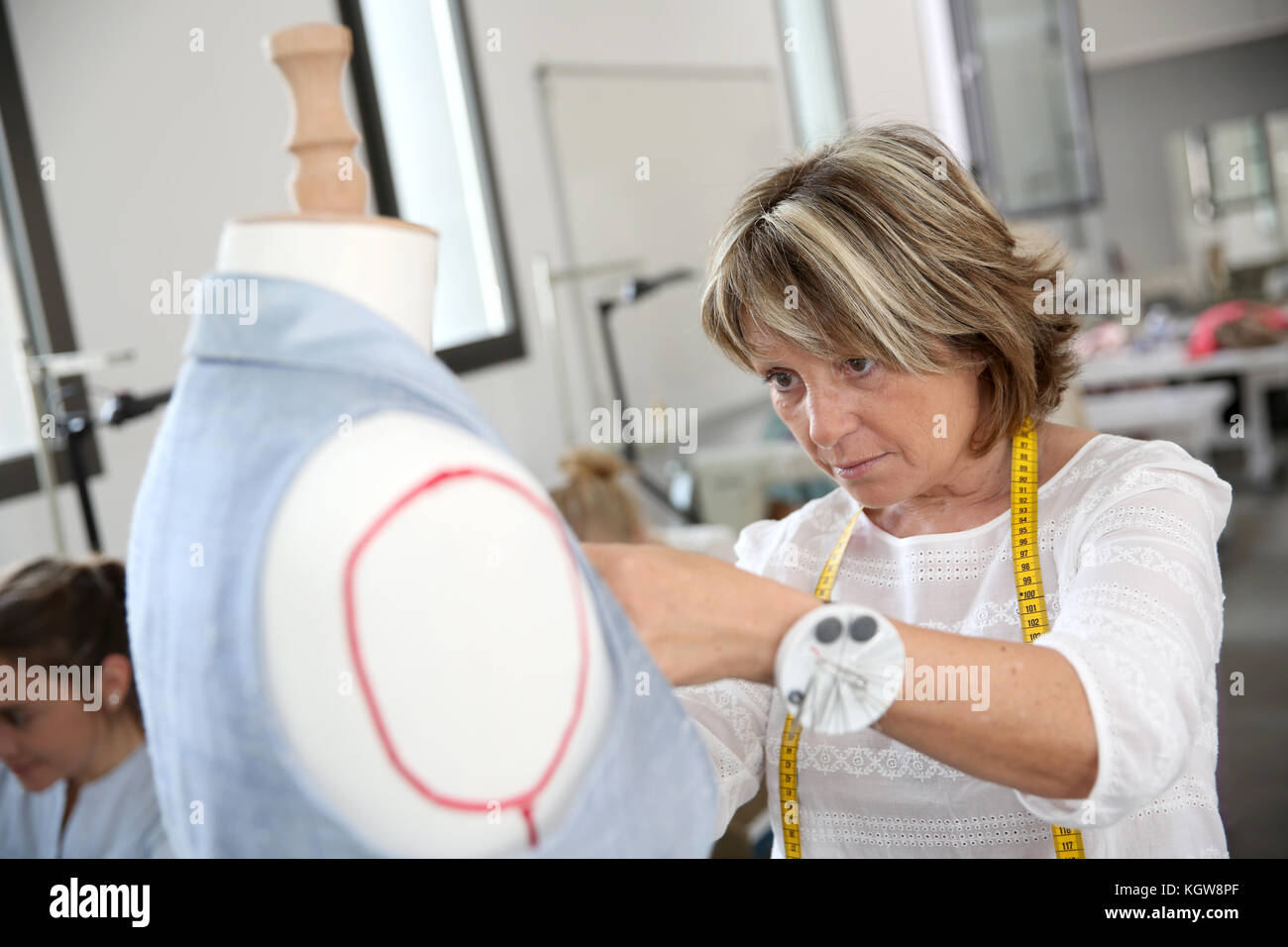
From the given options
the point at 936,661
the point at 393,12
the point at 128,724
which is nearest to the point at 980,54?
the point at 393,12

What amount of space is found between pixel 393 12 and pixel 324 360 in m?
4.15

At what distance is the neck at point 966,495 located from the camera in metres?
1.27

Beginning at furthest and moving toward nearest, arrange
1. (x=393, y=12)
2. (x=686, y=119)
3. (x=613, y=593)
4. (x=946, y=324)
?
(x=686, y=119) < (x=393, y=12) < (x=946, y=324) < (x=613, y=593)

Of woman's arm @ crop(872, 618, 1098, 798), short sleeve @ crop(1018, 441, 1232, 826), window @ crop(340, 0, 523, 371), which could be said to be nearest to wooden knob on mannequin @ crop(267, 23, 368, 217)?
woman's arm @ crop(872, 618, 1098, 798)

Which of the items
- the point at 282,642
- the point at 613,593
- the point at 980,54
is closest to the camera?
the point at 282,642

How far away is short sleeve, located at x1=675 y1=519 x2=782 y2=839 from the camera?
121 centimetres

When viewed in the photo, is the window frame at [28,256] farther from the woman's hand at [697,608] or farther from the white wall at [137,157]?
the woman's hand at [697,608]

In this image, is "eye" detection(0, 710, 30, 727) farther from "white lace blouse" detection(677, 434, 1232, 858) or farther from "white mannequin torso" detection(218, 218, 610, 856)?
"white mannequin torso" detection(218, 218, 610, 856)

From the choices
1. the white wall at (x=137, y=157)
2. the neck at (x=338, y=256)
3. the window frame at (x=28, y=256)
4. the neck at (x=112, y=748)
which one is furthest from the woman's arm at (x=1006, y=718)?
the white wall at (x=137, y=157)

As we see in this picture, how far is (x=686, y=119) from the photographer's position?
5.55 metres

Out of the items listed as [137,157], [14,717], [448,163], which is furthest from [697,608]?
[448,163]

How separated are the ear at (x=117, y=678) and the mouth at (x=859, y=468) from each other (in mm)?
1157

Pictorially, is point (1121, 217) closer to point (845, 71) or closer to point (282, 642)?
point (845, 71)

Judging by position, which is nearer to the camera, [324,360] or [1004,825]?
[324,360]
